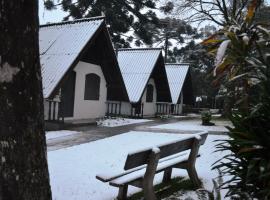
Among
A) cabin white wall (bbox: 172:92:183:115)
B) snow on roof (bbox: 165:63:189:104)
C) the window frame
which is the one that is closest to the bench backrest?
the window frame

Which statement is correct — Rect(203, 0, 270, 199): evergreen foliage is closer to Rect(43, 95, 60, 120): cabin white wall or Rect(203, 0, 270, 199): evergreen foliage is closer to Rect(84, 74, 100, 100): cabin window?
Rect(43, 95, 60, 120): cabin white wall

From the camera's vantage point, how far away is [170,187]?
6.41 meters

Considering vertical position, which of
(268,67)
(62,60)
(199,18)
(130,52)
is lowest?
(268,67)

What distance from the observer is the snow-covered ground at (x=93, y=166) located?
6117mm

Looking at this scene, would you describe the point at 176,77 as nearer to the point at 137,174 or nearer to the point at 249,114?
the point at 137,174

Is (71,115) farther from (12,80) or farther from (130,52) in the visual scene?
(12,80)

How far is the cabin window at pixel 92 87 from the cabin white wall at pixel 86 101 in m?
0.19

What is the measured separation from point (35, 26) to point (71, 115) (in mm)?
14654

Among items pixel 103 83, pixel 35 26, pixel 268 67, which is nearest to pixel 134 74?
pixel 103 83

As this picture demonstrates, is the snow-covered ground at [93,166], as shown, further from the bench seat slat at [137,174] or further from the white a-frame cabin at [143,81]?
the white a-frame cabin at [143,81]

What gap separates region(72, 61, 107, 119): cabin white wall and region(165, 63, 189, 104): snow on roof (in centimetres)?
981

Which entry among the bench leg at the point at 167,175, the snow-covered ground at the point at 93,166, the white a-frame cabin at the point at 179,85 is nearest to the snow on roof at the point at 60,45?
the snow-covered ground at the point at 93,166

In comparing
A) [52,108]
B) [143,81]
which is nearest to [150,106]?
[143,81]

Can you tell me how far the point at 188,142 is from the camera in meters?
6.50
